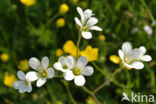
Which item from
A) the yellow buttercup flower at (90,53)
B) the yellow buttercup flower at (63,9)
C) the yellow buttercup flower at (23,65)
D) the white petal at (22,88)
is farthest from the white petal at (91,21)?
the yellow buttercup flower at (23,65)

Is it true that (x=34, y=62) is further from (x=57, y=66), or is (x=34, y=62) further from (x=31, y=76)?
(x=57, y=66)

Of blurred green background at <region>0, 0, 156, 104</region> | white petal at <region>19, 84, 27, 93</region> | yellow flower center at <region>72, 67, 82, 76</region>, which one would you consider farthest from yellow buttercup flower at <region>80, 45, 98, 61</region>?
white petal at <region>19, 84, 27, 93</region>

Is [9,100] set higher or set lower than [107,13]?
lower

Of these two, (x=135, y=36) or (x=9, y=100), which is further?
(x=135, y=36)

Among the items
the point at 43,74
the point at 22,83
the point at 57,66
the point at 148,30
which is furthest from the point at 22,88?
the point at 148,30

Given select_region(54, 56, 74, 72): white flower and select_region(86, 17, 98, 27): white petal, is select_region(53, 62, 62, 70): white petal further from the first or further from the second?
select_region(86, 17, 98, 27): white petal

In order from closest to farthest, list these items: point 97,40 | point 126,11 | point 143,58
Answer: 1. point 143,58
2. point 97,40
3. point 126,11

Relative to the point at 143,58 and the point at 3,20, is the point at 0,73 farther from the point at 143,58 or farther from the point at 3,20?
the point at 143,58

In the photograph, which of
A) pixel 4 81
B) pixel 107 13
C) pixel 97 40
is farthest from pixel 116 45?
pixel 4 81
